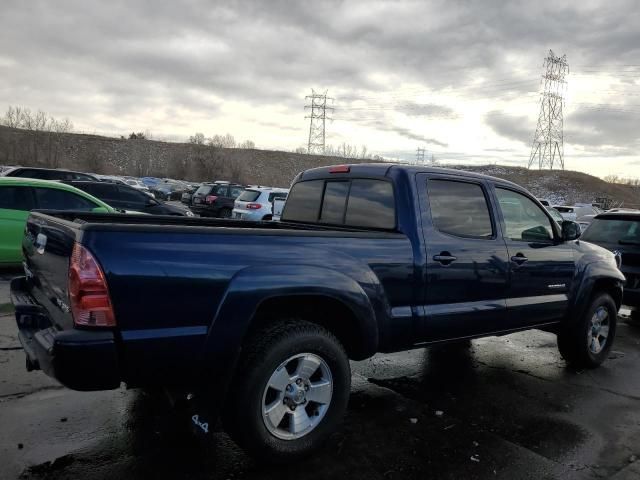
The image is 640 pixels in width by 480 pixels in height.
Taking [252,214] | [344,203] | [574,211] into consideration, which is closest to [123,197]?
[252,214]

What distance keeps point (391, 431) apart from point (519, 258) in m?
1.89

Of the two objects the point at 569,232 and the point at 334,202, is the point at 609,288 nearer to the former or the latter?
the point at 569,232

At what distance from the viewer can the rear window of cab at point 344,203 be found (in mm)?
3875

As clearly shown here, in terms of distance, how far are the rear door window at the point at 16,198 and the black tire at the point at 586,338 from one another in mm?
8232

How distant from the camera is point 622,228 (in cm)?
784

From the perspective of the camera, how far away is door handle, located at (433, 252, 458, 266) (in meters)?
3.74

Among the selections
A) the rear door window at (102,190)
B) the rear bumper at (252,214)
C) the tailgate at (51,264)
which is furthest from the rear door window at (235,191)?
the tailgate at (51,264)

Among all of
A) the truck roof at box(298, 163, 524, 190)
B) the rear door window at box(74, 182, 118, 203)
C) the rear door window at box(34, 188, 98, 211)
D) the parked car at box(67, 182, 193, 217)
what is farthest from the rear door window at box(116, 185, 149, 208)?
the truck roof at box(298, 163, 524, 190)

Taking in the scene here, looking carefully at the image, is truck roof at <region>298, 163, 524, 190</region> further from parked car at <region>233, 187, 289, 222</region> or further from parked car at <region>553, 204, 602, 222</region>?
parked car at <region>553, 204, 602, 222</region>

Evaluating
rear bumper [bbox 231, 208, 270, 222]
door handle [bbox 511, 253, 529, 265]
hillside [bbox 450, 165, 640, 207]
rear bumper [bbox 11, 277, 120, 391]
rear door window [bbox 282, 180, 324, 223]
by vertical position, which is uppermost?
hillside [bbox 450, 165, 640, 207]

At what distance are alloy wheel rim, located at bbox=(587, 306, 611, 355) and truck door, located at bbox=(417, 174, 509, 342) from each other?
1.67 m

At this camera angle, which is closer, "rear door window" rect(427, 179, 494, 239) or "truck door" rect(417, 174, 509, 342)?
"truck door" rect(417, 174, 509, 342)

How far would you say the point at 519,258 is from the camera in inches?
172

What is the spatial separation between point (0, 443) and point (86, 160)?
281ft
